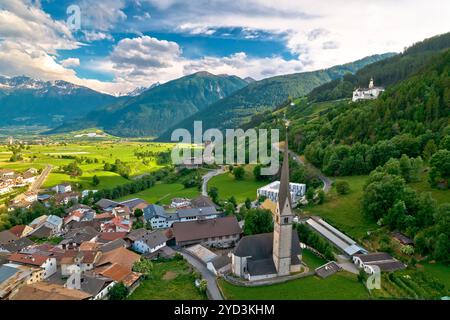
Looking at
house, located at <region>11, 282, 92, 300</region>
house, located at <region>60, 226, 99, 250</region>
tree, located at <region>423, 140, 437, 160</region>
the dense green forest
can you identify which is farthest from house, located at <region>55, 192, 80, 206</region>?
tree, located at <region>423, 140, 437, 160</region>

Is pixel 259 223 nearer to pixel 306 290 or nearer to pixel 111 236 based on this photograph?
pixel 306 290

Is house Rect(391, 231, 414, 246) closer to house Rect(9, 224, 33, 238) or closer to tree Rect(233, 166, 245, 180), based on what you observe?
tree Rect(233, 166, 245, 180)

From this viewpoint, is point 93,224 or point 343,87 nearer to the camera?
point 93,224

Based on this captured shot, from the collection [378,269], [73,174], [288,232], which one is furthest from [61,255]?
[73,174]

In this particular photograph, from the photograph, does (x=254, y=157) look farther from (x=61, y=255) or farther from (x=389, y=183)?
(x=61, y=255)

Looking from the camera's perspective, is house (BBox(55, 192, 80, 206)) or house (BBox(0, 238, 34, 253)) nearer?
house (BBox(0, 238, 34, 253))

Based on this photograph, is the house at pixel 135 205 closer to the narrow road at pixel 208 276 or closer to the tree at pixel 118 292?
the narrow road at pixel 208 276

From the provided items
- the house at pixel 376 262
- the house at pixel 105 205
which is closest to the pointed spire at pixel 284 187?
the house at pixel 376 262
